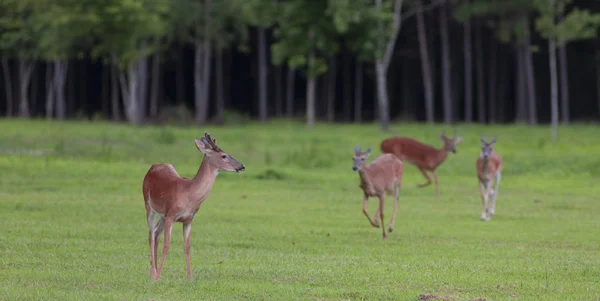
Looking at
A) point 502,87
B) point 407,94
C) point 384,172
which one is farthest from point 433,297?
point 502,87

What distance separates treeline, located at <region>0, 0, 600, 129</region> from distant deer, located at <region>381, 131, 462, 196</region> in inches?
625

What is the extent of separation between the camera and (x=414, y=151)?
25875 millimetres

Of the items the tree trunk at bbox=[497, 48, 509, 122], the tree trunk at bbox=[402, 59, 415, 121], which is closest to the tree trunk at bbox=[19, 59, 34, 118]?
the tree trunk at bbox=[402, 59, 415, 121]

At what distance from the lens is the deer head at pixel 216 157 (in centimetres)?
1111

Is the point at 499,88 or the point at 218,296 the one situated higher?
the point at 499,88

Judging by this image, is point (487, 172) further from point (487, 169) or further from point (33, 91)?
point (33, 91)

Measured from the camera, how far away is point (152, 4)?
5031cm

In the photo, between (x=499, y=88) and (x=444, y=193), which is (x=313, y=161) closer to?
(x=444, y=193)

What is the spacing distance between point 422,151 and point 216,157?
1512cm

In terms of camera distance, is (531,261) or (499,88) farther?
(499,88)

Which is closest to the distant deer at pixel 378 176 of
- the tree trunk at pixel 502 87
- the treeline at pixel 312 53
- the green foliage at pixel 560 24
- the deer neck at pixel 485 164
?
the deer neck at pixel 485 164

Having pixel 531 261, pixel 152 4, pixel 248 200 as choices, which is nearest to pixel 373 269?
pixel 531 261

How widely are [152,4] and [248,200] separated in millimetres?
→ 30399

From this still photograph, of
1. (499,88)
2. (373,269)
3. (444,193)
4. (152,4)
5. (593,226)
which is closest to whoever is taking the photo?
(373,269)
